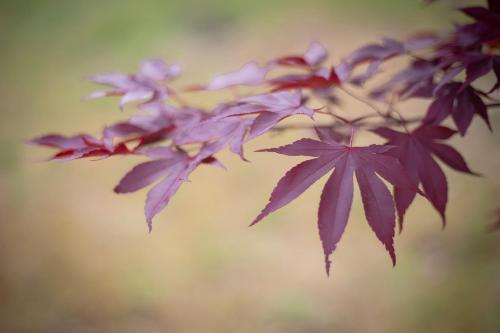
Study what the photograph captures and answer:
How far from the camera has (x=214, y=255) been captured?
7.31 feet

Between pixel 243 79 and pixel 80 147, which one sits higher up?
pixel 243 79

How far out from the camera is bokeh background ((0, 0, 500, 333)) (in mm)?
1902

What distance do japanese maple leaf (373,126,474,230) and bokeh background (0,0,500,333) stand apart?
4.19 ft

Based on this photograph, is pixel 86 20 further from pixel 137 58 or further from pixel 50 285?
pixel 50 285

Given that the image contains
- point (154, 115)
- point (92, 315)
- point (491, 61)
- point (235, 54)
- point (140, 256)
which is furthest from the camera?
point (235, 54)

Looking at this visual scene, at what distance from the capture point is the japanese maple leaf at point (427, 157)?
73 centimetres

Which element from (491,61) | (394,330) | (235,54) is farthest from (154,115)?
(235,54)

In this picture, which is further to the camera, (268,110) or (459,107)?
(459,107)

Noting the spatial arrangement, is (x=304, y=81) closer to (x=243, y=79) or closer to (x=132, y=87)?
(x=243, y=79)

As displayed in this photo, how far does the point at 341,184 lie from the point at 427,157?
260 mm

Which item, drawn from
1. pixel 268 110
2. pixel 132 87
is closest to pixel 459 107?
pixel 268 110

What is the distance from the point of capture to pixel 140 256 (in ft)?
7.41

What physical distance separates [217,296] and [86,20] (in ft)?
12.8

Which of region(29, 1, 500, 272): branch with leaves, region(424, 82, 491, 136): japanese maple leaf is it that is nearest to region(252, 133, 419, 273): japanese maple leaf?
region(29, 1, 500, 272): branch with leaves
